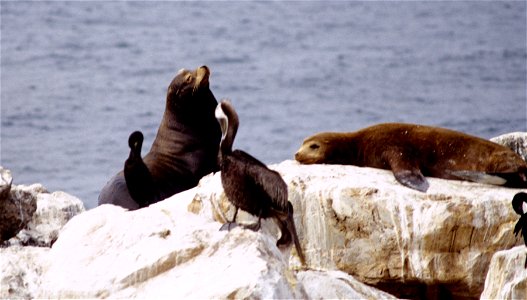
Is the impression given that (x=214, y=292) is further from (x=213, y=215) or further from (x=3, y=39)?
(x=3, y=39)

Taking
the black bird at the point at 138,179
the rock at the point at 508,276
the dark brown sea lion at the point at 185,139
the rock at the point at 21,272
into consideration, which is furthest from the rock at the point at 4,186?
the rock at the point at 508,276

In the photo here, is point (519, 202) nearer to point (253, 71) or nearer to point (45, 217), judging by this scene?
point (45, 217)

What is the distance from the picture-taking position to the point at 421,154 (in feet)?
36.0

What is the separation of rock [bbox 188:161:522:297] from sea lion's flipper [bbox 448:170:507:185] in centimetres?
69

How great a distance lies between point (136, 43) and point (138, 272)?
1423 inches

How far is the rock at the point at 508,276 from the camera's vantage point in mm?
8664

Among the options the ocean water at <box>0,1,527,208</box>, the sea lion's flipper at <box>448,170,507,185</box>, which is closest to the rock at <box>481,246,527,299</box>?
the sea lion's flipper at <box>448,170,507,185</box>

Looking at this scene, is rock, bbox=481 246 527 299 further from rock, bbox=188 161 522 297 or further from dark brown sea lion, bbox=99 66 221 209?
dark brown sea lion, bbox=99 66 221 209

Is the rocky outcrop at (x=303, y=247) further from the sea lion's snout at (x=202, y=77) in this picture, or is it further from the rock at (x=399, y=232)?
the sea lion's snout at (x=202, y=77)

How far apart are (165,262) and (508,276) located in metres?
2.13

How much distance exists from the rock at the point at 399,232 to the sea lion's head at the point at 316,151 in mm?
1133

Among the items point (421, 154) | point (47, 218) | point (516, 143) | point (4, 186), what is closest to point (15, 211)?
point (4, 186)

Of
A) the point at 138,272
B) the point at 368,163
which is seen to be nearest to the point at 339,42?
the point at 368,163

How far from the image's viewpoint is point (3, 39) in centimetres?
4256
